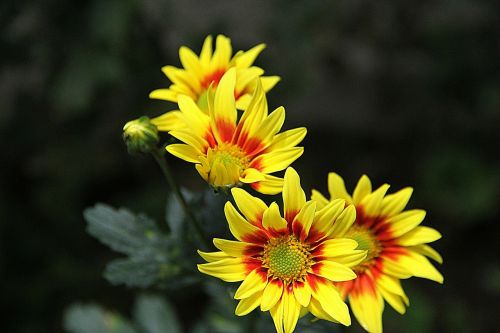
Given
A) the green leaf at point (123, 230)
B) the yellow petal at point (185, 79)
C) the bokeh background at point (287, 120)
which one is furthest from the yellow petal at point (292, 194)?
the bokeh background at point (287, 120)

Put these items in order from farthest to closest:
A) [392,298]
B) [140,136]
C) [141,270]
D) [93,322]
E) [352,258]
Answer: [93,322]
[141,270]
[392,298]
[140,136]
[352,258]

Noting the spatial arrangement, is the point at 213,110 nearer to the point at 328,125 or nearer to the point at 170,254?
the point at 170,254

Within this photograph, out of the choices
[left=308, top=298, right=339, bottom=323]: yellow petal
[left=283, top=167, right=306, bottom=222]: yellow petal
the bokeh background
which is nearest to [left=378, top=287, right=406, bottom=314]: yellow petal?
[left=308, top=298, right=339, bottom=323]: yellow petal

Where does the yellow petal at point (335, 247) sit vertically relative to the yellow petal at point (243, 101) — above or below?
below

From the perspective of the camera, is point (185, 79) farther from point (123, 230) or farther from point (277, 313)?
point (277, 313)

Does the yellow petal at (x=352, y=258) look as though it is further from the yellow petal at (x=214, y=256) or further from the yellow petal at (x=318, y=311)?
the yellow petal at (x=214, y=256)

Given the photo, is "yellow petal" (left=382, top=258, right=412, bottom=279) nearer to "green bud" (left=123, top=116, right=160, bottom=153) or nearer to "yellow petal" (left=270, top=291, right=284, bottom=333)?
"yellow petal" (left=270, top=291, right=284, bottom=333)

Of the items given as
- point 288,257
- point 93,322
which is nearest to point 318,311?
point 288,257
